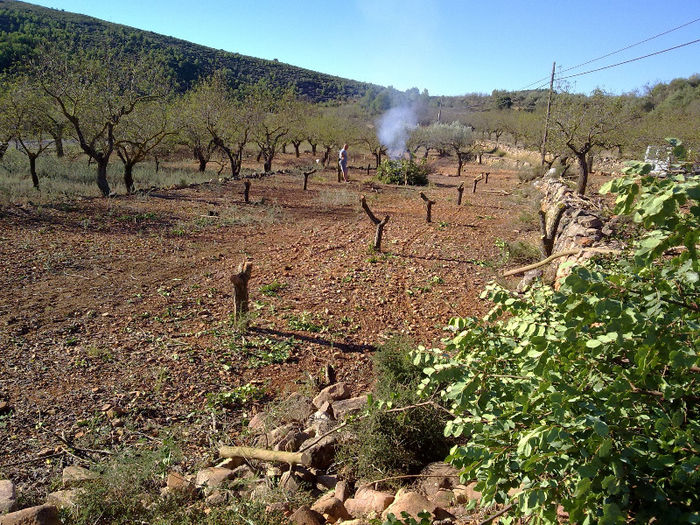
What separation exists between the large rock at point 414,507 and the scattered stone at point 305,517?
42cm

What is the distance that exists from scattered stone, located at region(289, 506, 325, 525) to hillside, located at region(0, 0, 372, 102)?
129 feet

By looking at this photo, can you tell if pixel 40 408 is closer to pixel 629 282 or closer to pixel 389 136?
pixel 629 282

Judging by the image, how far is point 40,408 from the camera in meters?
4.49

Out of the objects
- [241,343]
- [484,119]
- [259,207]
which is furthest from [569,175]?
[484,119]

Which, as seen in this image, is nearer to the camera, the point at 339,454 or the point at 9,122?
the point at 339,454

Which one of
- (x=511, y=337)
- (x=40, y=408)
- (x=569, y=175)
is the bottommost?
(x=40, y=408)

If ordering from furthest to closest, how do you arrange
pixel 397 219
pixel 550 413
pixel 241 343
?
pixel 397 219
pixel 241 343
pixel 550 413

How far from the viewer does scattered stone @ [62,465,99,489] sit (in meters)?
3.38

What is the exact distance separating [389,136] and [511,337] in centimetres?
3796

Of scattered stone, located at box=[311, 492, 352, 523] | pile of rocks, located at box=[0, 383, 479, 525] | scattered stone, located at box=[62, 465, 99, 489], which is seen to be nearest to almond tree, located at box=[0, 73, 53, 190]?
scattered stone, located at box=[62, 465, 99, 489]

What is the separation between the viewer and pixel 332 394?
4785 mm

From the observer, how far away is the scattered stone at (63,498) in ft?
10.2

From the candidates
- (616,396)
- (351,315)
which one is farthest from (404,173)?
(616,396)

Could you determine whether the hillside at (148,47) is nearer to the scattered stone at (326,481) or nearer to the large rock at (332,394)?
the large rock at (332,394)
